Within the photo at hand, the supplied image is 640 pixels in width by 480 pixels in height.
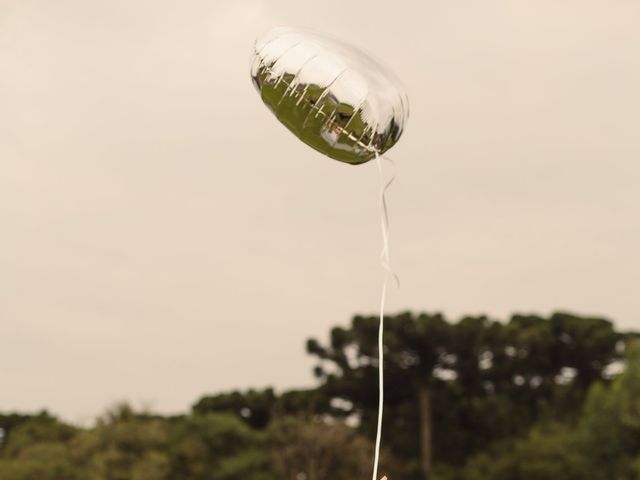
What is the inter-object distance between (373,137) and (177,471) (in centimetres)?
2881

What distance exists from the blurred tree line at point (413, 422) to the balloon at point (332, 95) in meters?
25.6

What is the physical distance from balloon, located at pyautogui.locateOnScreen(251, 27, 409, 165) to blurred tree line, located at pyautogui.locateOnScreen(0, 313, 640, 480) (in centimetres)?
2555

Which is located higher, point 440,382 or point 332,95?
point 440,382

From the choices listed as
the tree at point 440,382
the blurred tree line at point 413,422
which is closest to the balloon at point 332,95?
the blurred tree line at point 413,422

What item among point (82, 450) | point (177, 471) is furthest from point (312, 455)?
point (82, 450)

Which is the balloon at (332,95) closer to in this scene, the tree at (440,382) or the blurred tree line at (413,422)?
the blurred tree line at (413,422)

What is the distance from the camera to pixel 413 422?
4116 centimetres

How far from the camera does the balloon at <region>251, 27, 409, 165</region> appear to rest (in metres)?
4.72

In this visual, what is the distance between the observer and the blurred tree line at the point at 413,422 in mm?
30734

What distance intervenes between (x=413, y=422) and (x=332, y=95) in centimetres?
3740

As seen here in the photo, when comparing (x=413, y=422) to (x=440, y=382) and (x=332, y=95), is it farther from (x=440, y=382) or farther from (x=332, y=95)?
(x=332, y=95)

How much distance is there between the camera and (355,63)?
473 cm

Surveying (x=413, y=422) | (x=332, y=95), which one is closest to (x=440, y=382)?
(x=413, y=422)

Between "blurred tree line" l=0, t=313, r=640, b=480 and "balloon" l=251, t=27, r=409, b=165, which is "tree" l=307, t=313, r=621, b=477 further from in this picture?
"balloon" l=251, t=27, r=409, b=165
